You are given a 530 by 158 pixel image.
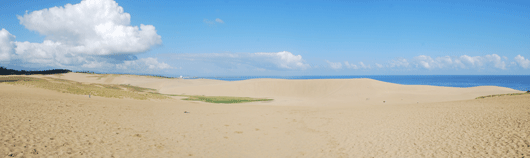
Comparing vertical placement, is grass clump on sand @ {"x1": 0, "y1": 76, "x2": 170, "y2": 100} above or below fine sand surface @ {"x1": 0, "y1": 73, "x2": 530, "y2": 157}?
above

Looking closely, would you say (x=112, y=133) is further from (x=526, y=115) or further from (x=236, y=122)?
(x=526, y=115)

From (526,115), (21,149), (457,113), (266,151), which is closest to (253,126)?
(266,151)

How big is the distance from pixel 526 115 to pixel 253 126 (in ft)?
46.7

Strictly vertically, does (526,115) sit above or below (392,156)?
above

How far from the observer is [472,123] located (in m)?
12.2

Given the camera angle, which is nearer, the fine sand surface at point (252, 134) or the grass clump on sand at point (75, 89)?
the fine sand surface at point (252, 134)

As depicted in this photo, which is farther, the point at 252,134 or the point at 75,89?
the point at 75,89

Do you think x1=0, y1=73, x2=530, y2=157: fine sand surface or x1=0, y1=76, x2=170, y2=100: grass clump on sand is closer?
x1=0, y1=73, x2=530, y2=157: fine sand surface

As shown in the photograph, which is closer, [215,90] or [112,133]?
[112,133]

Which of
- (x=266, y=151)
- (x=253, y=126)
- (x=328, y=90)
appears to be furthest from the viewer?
(x=328, y=90)

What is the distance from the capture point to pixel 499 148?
841 centimetres

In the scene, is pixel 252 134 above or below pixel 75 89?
below

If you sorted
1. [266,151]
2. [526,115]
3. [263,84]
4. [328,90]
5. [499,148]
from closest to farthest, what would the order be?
1. [499,148]
2. [266,151]
3. [526,115]
4. [328,90]
5. [263,84]

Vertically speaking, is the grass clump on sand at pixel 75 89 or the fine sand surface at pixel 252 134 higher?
the grass clump on sand at pixel 75 89
